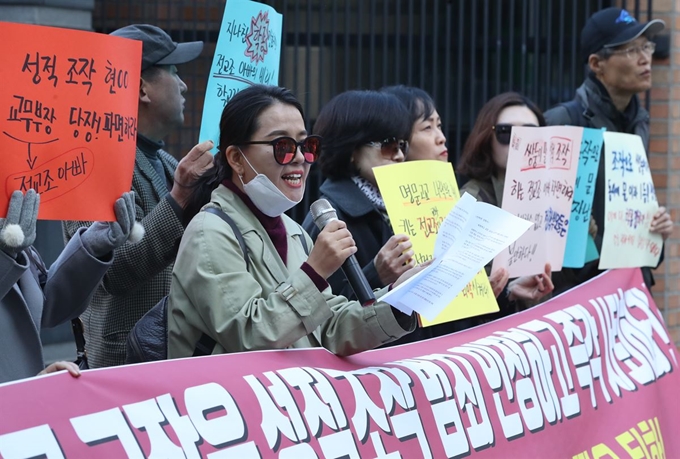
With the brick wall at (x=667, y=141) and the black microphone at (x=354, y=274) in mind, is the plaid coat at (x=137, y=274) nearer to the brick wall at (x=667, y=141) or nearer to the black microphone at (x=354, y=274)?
the black microphone at (x=354, y=274)

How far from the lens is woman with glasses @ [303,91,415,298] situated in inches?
169

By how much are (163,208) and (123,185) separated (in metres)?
0.69

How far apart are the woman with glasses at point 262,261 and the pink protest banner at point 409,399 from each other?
0.37 feet

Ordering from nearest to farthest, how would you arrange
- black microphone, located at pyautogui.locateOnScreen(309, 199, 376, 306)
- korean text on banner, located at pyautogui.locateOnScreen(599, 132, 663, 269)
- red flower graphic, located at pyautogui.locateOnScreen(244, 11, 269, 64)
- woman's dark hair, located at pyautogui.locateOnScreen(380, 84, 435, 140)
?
black microphone, located at pyautogui.locateOnScreen(309, 199, 376, 306) → red flower graphic, located at pyautogui.locateOnScreen(244, 11, 269, 64) → woman's dark hair, located at pyautogui.locateOnScreen(380, 84, 435, 140) → korean text on banner, located at pyautogui.locateOnScreen(599, 132, 663, 269)

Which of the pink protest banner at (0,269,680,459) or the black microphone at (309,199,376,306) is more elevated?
the black microphone at (309,199,376,306)

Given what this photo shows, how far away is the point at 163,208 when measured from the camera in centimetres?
381

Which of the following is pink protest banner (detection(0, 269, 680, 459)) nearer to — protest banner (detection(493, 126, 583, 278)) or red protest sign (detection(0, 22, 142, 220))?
protest banner (detection(493, 126, 583, 278))

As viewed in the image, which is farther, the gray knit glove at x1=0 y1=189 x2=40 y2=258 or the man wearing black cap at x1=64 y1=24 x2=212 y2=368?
the man wearing black cap at x1=64 y1=24 x2=212 y2=368

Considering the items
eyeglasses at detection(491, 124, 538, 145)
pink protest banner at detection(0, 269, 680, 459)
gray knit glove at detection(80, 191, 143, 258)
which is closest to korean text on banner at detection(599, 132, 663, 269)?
pink protest banner at detection(0, 269, 680, 459)

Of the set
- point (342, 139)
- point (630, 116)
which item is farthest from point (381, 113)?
point (630, 116)

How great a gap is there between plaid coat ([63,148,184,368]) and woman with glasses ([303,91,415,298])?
616mm

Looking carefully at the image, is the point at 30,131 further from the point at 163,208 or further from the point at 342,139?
the point at 342,139

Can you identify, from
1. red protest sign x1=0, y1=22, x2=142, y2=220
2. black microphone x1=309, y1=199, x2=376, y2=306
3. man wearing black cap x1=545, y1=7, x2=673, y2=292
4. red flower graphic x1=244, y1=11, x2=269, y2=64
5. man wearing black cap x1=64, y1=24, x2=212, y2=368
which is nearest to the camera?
red protest sign x1=0, y1=22, x2=142, y2=220

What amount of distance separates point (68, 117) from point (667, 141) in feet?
18.3
